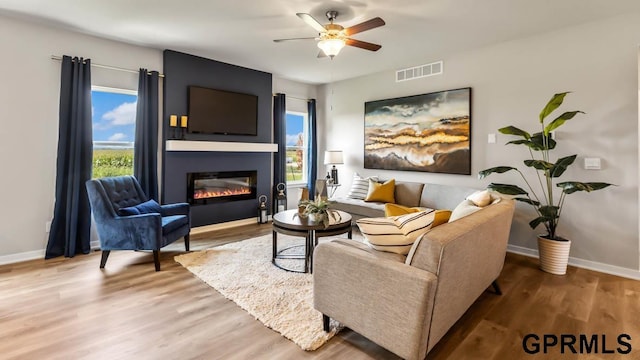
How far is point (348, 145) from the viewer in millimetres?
6242

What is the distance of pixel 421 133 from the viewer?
503 cm

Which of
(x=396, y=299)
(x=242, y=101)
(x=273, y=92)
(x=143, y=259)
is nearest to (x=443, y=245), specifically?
(x=396, y=299)

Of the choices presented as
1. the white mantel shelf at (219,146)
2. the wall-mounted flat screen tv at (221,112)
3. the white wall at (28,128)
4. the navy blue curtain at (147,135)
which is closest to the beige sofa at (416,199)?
the white mantel shelf at (219,146)

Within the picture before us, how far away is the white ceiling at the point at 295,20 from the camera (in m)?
3.13

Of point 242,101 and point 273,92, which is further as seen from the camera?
point 273,92

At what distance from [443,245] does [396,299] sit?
40 centimetres

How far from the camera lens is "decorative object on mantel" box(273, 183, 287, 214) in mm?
5992

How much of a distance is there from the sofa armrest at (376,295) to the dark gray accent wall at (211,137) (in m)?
3.46

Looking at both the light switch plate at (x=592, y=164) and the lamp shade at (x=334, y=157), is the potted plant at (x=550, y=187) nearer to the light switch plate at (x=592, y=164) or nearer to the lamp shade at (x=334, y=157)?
the light switch plate at (x=592, y=164)

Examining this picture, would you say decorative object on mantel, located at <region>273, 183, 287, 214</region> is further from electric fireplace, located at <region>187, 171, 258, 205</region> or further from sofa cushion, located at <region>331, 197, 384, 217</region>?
sofa cushion, located at <region>331, 197, 384, 217</region>

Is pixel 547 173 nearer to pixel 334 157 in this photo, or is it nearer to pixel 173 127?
→ pixel 334 157

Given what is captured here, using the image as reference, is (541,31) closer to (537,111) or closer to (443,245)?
(537,111)

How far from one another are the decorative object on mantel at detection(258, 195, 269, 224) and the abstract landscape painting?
2006 mm

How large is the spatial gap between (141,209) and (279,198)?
8.68 ft
